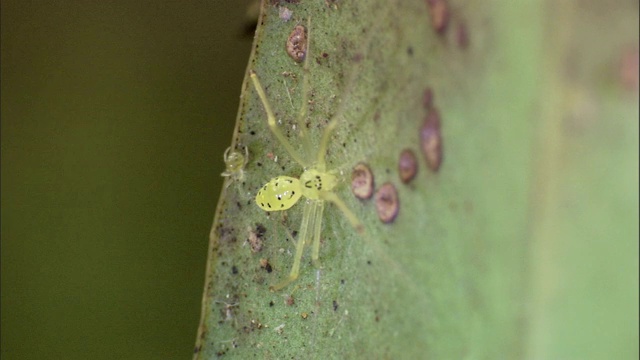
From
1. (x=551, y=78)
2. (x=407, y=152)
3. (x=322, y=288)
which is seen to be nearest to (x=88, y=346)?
(x=322, y=288)

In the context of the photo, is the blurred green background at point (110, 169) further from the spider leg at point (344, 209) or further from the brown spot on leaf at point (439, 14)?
the brown spot on leaf at point (439, 14)

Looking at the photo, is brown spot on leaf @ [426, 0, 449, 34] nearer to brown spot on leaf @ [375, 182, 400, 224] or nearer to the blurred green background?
brown spot on leaf @ [375, 182, 400, 224]

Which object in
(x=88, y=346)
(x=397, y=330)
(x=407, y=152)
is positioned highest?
(x=407, y=152)

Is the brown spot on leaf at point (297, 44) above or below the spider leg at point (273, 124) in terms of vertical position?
above

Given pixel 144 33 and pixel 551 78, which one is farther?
pixel 144 33

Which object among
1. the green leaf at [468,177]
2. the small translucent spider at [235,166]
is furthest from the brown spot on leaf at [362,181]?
the small translucent spider at [235,166]

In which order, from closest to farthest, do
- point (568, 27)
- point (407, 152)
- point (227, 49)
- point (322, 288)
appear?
point (568, 27), point (407, 152), point (322, 288), point (227, 49)

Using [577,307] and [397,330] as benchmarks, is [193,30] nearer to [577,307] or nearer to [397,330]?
[397,330]
